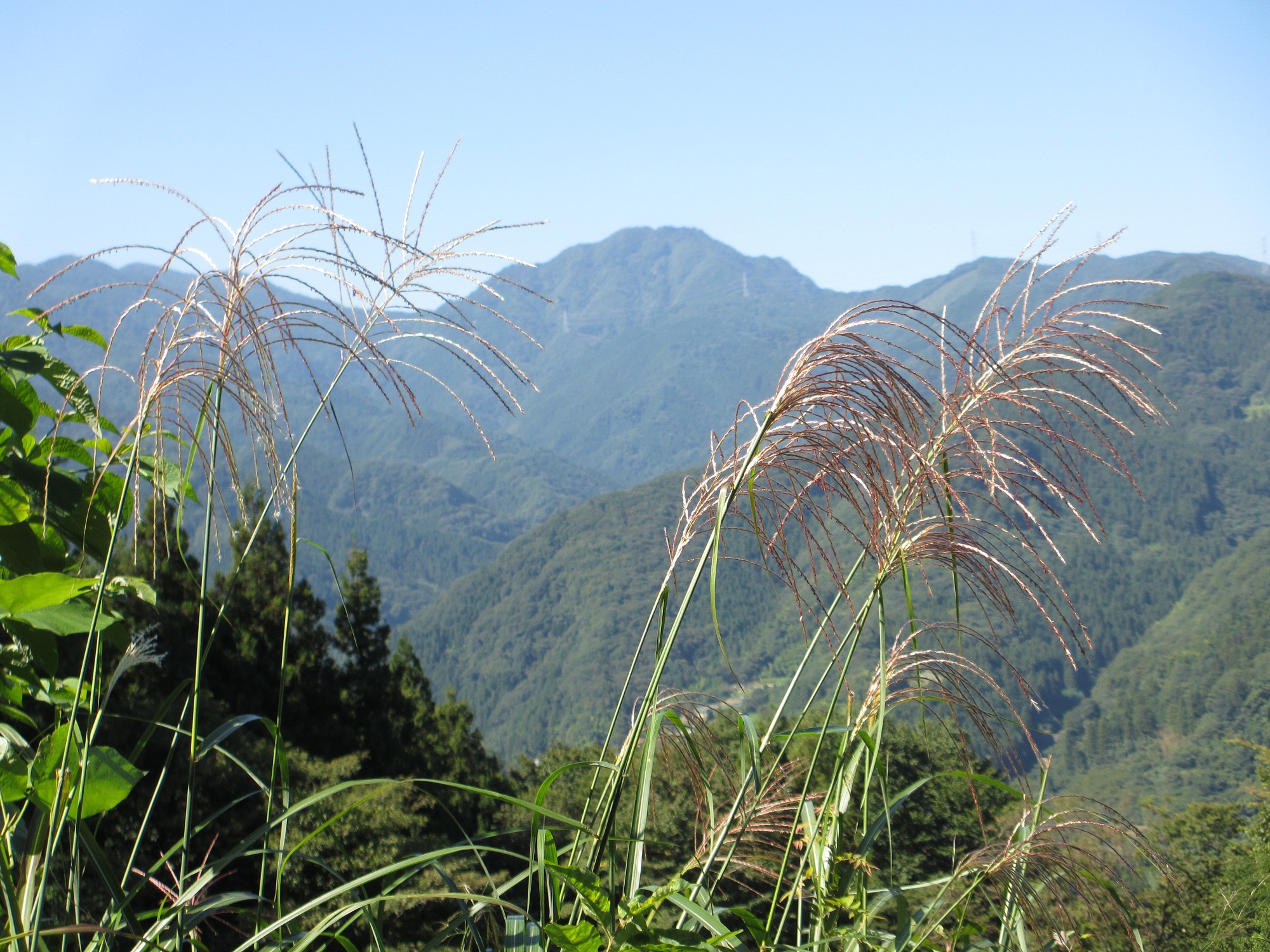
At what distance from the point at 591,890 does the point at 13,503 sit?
41.0 inches

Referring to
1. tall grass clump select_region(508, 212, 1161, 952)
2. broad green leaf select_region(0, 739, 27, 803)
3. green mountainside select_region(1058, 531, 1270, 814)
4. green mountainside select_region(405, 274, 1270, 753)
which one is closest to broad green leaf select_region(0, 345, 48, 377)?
broad green leaf select_region(0, 739, 27, 803)

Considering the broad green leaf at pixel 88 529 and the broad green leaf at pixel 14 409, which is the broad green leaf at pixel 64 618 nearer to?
the broad green leaf at pixel 88 529

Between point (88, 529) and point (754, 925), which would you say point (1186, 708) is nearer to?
point (754, 925)

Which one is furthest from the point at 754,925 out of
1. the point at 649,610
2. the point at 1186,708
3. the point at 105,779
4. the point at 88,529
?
the point at 1186,708

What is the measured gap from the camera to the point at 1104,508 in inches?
5443

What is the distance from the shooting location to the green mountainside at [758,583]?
11488cm

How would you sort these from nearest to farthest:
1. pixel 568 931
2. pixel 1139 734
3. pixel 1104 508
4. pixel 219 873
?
pixel 568 931 → pixel 219 873 → pixel 1139 734 → pixel 1104 508

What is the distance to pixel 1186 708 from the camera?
279 ft

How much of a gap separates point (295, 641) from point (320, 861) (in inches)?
699

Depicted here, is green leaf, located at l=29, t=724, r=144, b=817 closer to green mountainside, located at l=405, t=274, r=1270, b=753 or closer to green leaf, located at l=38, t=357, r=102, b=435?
green leaf, located at l=38, t=357, r=102, b=435

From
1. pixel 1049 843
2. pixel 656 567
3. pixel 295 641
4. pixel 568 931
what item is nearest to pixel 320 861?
pixel 568 931

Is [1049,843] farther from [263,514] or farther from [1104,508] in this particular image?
[1104,508]

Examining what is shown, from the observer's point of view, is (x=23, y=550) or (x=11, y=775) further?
(x=23, y=550)

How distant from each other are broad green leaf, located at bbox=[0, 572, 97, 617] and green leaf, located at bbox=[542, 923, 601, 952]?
714mm
